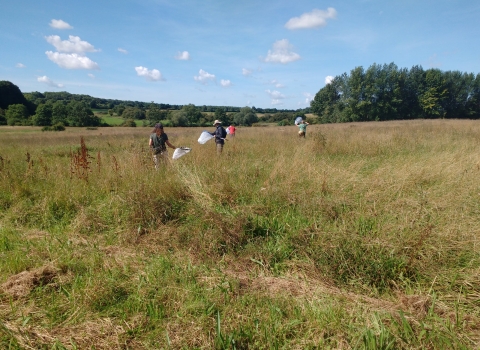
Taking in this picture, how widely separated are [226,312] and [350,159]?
7.00 m

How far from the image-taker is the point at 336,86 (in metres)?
60.4

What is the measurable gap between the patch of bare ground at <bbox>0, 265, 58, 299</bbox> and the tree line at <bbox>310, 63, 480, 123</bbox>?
56683mm

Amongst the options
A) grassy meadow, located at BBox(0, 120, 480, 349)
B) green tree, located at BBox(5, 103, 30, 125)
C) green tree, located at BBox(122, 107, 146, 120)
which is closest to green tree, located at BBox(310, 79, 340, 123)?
green tree, located at BBox(122, 107, 146, 120)

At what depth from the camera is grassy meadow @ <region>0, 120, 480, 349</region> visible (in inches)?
77.0

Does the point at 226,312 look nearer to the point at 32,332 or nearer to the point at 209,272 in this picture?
the point at 209,272

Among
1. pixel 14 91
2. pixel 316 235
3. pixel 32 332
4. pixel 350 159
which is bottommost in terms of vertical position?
pixel 32 332

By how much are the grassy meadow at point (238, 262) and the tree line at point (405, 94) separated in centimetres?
5384

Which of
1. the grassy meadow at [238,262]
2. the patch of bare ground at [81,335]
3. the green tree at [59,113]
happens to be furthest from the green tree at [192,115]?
the patch of bare ground at [81,335]

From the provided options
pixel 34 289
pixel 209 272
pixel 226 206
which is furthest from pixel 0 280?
pixel 226 206

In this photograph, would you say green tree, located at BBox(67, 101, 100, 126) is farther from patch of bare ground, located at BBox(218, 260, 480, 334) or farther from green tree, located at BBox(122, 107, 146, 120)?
patch of bare ground, located at BBox(218, 260, 480, 334)

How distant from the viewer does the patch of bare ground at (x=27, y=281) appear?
242 centimetres

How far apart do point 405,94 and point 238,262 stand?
65.0 meters

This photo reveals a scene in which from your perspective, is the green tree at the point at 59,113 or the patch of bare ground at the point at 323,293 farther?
the green tree at the point at 59,113

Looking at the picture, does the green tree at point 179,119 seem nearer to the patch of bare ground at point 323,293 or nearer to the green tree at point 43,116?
the green tree at point 43,116
